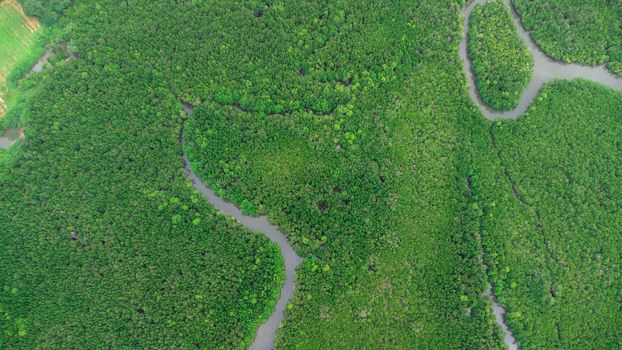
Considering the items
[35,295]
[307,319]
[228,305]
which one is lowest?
[307,319]

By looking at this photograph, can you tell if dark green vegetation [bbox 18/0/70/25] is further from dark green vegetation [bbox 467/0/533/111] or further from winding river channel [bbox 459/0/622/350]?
dark green vegetation [bbox 467/0/533/111]

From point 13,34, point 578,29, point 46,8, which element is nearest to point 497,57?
point 578,29

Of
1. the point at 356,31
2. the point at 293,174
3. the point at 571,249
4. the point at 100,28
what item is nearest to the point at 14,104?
the point at 100,28

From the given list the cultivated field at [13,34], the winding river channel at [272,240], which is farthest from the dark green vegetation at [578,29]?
the cultivated field at [13,34]

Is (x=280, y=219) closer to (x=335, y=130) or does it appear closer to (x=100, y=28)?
(x=335, y=130)

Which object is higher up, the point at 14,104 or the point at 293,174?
the point at 14,104

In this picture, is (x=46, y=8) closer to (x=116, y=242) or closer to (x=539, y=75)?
(x=116, y=242)

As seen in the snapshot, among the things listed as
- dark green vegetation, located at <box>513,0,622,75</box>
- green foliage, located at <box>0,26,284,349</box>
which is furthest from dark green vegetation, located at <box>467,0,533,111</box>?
green foliage, located at <box>0,26,284,349</box>
